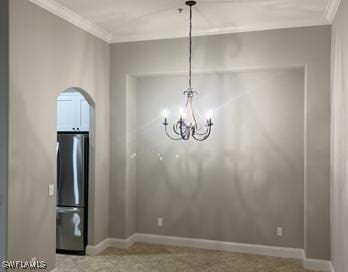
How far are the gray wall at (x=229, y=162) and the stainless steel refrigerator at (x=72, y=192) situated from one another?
99 cm

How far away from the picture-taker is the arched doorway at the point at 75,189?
5.11 metres

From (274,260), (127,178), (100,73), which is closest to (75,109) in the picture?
(100,73)

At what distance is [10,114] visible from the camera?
349cm

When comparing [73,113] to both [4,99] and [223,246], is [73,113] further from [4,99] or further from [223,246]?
[223,246]

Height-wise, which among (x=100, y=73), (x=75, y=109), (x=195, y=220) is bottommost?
(x=195, y=220)

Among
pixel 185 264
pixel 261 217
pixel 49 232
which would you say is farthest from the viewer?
pixel 261 217

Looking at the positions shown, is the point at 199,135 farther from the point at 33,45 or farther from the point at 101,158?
the point at 33,45

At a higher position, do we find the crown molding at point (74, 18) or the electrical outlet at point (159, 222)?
the crown molding at point (74, 18)

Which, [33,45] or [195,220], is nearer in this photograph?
[33,45]

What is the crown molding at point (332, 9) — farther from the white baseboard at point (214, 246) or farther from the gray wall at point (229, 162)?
the white baseboard at point (214, 246)

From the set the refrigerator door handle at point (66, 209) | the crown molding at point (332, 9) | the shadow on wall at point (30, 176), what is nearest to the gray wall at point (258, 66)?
the crown molding at point (332, 9)

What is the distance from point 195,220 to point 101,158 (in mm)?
1769

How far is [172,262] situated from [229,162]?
1.69 m

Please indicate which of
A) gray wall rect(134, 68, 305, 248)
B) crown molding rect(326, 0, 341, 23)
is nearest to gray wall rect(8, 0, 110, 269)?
gray wall rect(134, 68, 305, 248)
